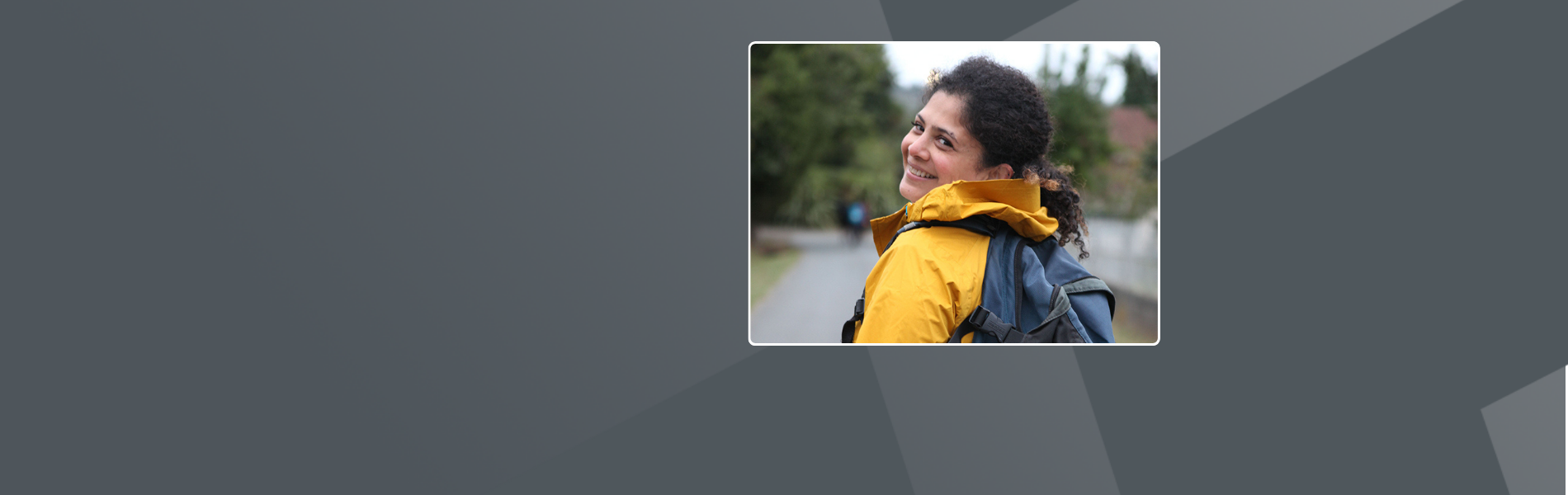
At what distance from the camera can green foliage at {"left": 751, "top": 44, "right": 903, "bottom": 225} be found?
486 centimetres

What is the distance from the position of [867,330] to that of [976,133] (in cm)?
56

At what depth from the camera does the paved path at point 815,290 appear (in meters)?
4.15

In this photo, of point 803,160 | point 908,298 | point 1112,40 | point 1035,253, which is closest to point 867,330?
point 908,298

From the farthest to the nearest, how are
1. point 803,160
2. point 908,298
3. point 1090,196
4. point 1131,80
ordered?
1. point 1090,196
2. point 803,160
3. point 1131,80
4. point 908,298

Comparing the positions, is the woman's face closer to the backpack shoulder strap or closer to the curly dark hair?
the curly dark hair

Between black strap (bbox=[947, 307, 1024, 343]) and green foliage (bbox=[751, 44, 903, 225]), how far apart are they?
176 centimetres

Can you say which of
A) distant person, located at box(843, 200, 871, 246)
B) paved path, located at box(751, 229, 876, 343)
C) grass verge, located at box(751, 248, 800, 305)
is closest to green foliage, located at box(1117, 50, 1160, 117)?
paved path, located at box(751, 229, 876, 343)

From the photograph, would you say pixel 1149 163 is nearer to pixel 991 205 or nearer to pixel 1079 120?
pixel 1079 120

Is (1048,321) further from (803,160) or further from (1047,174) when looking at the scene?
(803,160)

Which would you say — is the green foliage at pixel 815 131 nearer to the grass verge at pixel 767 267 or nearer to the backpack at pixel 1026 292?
the grass verge at pixel 767 267

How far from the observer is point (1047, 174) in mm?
2301

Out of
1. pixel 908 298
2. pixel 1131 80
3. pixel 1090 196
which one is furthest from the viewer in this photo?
pixel 1090 196

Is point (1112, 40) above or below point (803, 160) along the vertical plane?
below

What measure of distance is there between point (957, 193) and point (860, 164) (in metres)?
5.88
